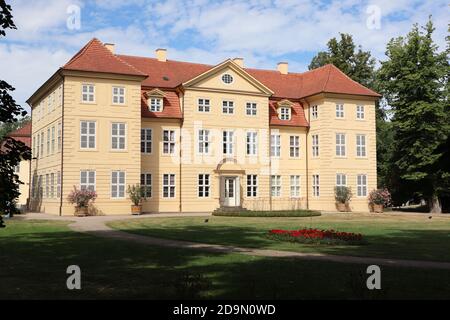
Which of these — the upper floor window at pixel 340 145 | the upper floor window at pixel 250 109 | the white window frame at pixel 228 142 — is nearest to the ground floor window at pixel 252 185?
the white window frame at pixel 228 142

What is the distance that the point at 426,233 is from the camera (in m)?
22.9

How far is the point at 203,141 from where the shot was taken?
4103 cm

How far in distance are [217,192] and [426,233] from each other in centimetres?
2036

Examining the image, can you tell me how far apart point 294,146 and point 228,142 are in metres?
6.38

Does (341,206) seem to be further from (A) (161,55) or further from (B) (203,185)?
(A) (161,55)

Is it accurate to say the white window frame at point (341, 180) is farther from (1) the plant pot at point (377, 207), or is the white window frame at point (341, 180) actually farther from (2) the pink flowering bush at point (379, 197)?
(1) the plant pot at point (377, 207)

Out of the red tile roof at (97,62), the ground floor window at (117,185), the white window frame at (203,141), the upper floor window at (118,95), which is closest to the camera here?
the red tile roof at (97,62)

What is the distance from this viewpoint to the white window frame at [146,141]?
39.7 m

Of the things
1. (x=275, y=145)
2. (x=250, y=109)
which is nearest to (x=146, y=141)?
(x=250, y=109)

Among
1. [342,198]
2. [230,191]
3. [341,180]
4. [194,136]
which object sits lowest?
[342,198]

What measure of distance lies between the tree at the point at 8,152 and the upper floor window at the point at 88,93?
27805 mm

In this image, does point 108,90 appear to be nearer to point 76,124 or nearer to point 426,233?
point 76,124

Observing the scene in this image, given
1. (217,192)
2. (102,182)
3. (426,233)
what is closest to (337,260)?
(426,233)

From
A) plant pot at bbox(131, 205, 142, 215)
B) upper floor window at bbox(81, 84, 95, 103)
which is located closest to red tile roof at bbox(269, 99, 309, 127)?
plant pot at bbox(131, 205, 142, 215)
